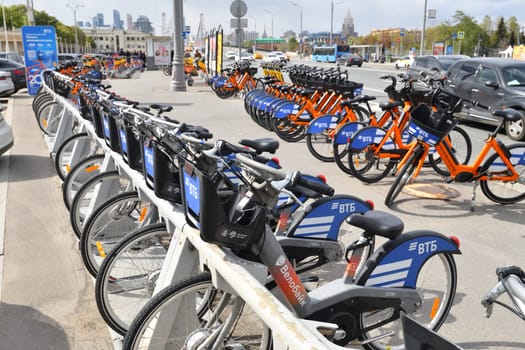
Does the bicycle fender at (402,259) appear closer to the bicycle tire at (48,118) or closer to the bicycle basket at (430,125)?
the bicycle basket at (430,125)

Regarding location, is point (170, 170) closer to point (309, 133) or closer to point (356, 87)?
point (309, 133)

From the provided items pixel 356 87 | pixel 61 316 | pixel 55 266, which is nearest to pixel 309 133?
pixel 356 87

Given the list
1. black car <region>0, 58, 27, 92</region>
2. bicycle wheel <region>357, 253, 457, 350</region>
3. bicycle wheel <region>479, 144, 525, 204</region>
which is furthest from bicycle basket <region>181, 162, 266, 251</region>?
black car <region>0, 58, 27, 92</region>

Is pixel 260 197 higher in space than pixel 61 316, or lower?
higher

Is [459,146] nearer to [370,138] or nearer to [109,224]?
[370,138]

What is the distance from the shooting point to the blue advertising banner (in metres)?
15.9

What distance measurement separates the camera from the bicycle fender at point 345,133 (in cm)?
636

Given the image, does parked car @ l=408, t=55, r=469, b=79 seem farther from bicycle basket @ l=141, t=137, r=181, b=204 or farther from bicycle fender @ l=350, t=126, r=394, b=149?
bicycle basket @ l=141, t=137, r=181, b=204

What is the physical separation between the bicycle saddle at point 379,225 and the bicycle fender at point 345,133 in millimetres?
A: 3853

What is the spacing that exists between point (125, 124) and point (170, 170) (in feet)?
3.05

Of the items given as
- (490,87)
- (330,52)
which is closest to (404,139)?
(490,87)

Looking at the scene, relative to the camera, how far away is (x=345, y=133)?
639 centimetres

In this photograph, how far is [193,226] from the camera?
252 centimetres

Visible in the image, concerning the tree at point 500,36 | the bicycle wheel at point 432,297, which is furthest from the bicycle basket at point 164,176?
the tree at point 500,36
